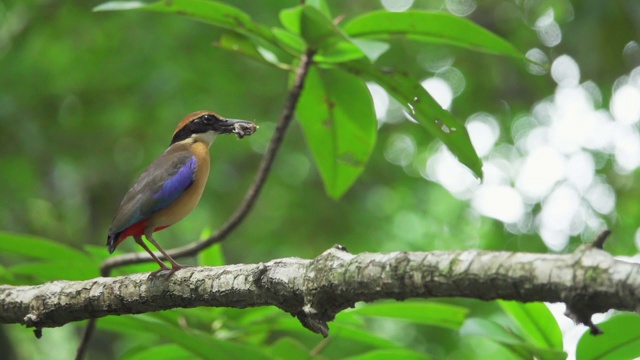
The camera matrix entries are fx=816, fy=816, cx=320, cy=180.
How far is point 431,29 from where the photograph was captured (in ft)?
16.2

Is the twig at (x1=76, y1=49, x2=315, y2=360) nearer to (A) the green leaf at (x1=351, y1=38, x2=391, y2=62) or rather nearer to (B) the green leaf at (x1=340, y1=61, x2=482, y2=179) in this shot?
(B) the green leaf at (x1=340, y1=61, x2=482, y2=179)

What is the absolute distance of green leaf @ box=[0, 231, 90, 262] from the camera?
15.6 ft

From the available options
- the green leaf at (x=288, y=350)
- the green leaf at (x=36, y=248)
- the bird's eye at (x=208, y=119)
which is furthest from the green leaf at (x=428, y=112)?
the green leaf at (x=36, y=248)

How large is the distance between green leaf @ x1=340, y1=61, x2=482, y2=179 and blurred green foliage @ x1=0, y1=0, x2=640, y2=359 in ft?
1.86

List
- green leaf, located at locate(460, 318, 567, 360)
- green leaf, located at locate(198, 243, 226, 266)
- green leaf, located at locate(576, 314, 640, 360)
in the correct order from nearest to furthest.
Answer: green leaf, located at locate(576, 314, 640, 360) → green leaf, located at locate(460, 318, 567, 360) → green leaf, located at locate(198, 243, 226, 266)

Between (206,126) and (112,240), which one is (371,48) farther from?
(112,240)

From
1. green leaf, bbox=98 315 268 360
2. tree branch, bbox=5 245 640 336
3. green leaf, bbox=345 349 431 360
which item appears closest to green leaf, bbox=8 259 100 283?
tree branch, bbox=5 245 640 336

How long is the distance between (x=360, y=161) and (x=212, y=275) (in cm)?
237

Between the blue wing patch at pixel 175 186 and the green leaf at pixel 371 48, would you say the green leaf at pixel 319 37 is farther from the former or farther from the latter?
the blue wing patch at pixel 175 186

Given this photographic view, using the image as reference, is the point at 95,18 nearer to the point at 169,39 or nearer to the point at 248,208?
the point at 169,39

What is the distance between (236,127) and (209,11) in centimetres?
95

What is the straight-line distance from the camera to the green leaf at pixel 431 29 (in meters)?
4.74

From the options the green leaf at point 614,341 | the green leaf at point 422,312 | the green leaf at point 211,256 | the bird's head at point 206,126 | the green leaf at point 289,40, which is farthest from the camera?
the bird's head at point 206,126

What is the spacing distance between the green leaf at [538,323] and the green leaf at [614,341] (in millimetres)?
556
